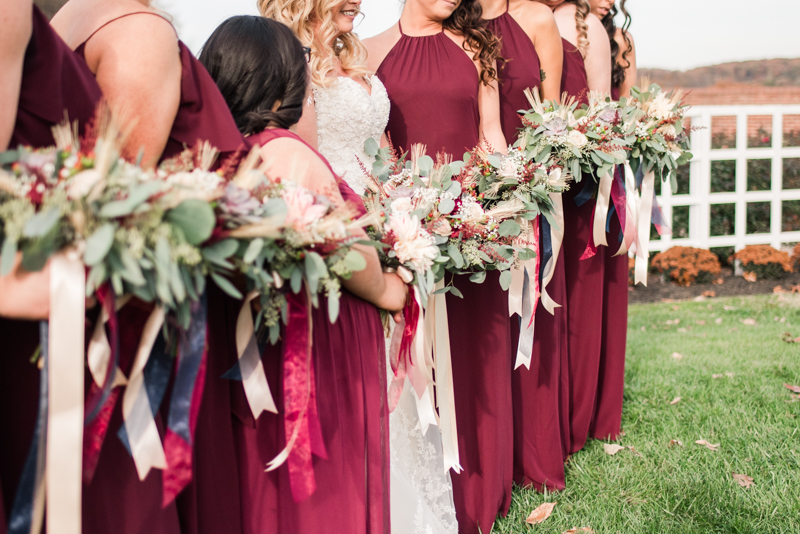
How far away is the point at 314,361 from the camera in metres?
1.83

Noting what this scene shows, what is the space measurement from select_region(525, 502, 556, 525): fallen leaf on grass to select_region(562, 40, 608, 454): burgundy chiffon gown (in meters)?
0.76

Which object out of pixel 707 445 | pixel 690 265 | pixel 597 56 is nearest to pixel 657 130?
pixel 597 56

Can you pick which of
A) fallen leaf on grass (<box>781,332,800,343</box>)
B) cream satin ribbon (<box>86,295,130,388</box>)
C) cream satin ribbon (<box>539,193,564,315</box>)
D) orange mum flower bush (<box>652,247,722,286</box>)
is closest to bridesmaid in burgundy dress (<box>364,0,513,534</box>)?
cream satin ribbon (<box>539,193,564,315</box>)

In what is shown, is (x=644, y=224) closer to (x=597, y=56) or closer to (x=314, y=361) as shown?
(x=597, y=56)

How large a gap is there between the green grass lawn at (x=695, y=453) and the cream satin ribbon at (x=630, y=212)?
1.19 metres

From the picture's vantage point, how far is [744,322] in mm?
6738

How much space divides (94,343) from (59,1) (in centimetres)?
2210

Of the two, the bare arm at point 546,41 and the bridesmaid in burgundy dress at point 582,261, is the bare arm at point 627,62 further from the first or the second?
the bare arm at point 546,41

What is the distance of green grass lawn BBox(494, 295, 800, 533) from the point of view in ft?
9.55

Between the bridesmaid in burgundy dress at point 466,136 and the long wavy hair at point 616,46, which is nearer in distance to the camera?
the bridesmaid in burgundy dress at point 466,136

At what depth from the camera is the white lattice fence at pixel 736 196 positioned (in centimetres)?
962

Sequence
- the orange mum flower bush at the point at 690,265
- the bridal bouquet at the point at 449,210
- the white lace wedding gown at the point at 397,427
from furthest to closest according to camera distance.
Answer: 1. the orange mum flower bush at the point at 690,265
2. the white lace wedding gown at the point at 397,427
3. the bridal bouquet at the point at 449,210

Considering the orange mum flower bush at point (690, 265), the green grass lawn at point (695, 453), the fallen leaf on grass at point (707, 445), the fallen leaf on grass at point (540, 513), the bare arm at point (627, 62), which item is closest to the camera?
the green grass lawn at point (695, 453)

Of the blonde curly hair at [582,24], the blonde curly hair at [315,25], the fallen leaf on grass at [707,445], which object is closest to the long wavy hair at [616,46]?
the blonde curly hair at [582,24]
